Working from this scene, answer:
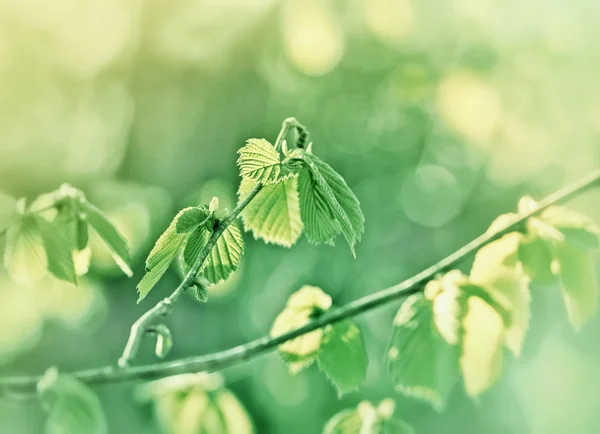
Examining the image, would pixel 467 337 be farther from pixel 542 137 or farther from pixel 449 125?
pixel 542 137

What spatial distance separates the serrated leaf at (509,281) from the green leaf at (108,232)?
0.33m

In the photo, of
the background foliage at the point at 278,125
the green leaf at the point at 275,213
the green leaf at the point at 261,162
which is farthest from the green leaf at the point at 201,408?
the background foliage at the point at 278,125

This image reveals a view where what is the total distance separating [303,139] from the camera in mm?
548

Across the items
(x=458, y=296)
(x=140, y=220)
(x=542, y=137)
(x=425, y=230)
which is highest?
(x=542, y=137)

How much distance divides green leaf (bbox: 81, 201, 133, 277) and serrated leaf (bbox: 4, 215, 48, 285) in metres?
0.05

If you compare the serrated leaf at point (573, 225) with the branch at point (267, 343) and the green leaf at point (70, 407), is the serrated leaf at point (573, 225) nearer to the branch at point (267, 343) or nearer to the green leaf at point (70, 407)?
the branch at point (267, 343)

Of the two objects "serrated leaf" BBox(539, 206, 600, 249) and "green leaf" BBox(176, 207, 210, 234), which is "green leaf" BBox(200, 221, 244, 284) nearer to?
"green leaf" BBox(176, 207, 210, 234)

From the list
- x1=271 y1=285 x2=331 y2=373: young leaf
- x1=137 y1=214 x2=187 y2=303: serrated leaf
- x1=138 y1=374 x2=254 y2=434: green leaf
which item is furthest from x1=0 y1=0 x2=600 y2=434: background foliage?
x1=137 y1=214 x2=187 y2=303: serrated leaf

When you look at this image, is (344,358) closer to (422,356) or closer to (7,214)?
(422,356)

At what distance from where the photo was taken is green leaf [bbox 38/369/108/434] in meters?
0.47

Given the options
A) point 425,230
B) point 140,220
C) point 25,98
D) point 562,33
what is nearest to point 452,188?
point 425,230

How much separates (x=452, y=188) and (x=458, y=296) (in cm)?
303

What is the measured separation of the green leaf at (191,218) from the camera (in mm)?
495

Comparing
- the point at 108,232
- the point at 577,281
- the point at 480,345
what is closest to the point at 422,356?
the point at 480,345
